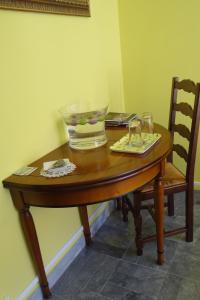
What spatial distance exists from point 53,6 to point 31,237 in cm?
122

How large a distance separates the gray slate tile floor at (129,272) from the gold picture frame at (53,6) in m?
1.52

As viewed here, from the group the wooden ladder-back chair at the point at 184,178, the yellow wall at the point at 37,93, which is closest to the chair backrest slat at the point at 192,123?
the wooden ladder-back chair at the point at 184,178

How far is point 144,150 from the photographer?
138 centimetres

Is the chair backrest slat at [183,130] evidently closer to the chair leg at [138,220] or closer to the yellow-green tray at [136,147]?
the yellow-green tray at [136,147]

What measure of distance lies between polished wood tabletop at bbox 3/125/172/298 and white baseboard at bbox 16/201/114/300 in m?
0.08

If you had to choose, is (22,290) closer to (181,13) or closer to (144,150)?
(144,150)

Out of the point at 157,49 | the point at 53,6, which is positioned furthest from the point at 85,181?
the point at 157,49

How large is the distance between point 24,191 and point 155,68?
1551 mm

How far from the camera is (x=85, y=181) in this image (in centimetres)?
118

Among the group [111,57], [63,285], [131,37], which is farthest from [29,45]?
[63,285]

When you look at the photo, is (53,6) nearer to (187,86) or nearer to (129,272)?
(187,86)

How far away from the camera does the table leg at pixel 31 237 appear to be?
51.8 inches

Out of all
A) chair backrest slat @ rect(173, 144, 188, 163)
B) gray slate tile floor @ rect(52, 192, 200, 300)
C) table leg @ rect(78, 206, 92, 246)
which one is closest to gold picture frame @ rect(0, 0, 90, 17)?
chair backrest slat @ rect(173, 144, 188, 163)

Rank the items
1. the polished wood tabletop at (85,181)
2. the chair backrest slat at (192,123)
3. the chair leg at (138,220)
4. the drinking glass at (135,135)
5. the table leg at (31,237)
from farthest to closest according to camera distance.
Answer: the chair leg at (138,220) < the chair backrest slat at (192,123) < the drinking glass at (135,135) < the table leg at (31,237) < the polished wood tabletop at (85,181)
